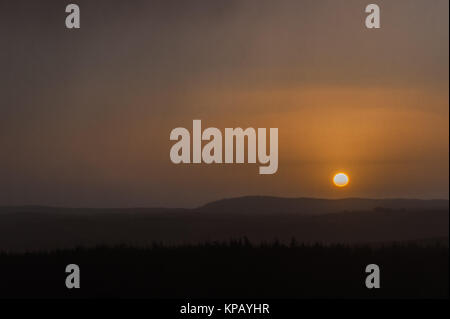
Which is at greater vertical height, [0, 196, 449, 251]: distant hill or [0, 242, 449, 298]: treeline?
[0, 196, 449, 251]: distant hill

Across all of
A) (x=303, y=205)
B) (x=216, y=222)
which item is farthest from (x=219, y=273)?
(x=303, y=205)

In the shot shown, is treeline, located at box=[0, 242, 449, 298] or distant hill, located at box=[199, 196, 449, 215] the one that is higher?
distant hill, located at box=[199, 196, 449, 215]

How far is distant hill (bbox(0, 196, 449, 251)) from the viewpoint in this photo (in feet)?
25.7

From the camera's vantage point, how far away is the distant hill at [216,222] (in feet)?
25.7

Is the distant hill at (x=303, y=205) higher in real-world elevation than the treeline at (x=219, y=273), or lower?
higher

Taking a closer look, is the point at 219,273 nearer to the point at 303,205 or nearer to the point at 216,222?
the point at 216,222

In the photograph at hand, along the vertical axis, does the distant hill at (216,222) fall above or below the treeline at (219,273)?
above

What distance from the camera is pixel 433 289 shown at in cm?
789

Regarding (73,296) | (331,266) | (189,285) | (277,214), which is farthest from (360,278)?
(73,296)

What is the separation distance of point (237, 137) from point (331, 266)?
4.64 ft

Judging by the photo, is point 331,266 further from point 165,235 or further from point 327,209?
point 165,235

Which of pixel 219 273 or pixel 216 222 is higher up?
pixel 216 222

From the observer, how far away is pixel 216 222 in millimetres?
7859
